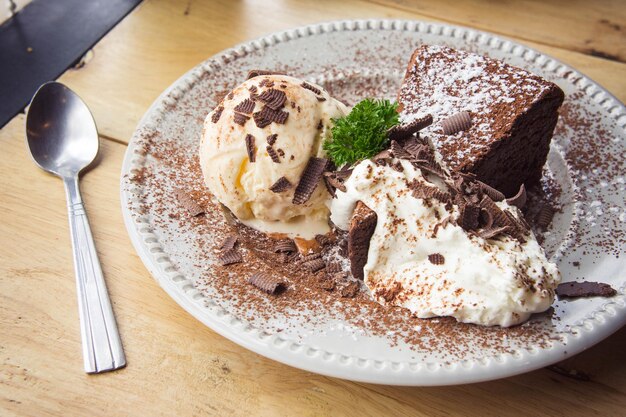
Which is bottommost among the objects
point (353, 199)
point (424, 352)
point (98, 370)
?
point (98, 370)

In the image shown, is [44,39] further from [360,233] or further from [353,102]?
[360,233]

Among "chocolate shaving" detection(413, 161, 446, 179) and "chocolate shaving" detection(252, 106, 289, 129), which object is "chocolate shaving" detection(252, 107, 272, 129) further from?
"chocolate shaving" detection(413, 161, 446, 179)

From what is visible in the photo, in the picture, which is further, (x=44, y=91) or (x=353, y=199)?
(x=44, y=91)

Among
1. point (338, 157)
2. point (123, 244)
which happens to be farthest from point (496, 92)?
point (123, 244)

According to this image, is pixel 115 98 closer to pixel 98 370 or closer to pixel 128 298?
pixel 128 298

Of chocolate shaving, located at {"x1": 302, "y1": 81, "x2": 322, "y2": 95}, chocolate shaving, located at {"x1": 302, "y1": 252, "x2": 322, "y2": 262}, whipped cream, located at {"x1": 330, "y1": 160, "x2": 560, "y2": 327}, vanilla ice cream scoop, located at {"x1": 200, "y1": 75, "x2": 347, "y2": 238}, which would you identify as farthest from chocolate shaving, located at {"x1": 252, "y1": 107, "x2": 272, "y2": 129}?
chocolate shaving, located at {"x1": 302, "y1": 252, "x2": 322, "y2": 262}
